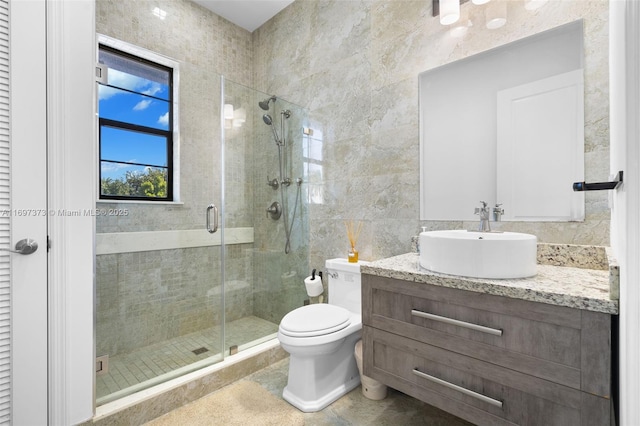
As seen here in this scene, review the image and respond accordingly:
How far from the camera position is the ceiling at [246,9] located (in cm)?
256

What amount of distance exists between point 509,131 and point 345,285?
1.30 metres

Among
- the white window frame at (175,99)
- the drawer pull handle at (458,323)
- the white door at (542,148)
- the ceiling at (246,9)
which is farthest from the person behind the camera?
the ceiling at (246,9)

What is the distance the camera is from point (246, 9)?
2646 millimetres

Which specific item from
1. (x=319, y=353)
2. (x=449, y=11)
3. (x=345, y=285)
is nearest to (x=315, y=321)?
(x=319, y=353)

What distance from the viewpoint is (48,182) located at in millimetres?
1324

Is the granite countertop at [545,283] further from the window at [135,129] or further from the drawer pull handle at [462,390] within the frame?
the window at [135,129]

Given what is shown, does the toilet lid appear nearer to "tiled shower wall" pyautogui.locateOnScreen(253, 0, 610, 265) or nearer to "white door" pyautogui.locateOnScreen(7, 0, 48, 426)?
"tiled shower wall" pyautogui.locateOnScreen(253, 0, 610, 265)

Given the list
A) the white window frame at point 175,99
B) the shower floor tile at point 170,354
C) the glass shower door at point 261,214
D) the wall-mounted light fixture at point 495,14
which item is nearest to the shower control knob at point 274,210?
the glass shower door at point 261,214

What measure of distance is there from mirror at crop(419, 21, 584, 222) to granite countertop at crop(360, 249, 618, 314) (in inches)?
15.0

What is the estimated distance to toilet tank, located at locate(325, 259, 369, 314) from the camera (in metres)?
1.97

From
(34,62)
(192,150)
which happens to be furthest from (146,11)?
(34,62)

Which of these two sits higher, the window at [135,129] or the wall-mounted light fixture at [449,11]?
the wall-mounted light fixture at [449,11]

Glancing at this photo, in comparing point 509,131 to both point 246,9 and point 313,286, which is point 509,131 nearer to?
point 313,286

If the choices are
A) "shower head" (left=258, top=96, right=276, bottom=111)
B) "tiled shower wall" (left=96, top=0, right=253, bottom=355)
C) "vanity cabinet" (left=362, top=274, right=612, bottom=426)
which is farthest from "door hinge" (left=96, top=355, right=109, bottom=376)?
"shower head" (left=258, top=96, right=276, bottom=111)
